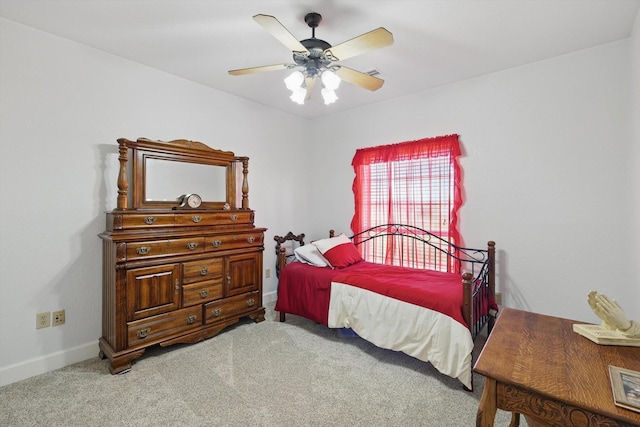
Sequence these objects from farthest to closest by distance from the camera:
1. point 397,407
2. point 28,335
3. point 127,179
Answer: point 127,179 < point 28,335 < point 397,407

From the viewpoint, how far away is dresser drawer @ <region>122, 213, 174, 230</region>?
2.29 m

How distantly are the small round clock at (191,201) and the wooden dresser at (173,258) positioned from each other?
0.01 metres

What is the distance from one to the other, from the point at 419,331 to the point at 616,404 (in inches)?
56.0

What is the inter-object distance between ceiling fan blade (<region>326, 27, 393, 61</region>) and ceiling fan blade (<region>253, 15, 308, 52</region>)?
0.20 metres

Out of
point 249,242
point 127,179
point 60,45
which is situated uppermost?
point 60,45

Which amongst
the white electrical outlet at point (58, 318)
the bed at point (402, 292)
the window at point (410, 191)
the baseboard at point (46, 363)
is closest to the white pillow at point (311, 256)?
the bed at point (402, 292)

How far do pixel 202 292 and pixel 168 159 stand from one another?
1.34 metres

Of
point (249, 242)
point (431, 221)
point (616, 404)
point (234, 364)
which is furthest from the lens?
point (431, 221)

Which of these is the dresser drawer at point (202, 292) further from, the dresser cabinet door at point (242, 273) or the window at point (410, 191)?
the window at point (410, 191)

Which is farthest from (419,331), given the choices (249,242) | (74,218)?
(74,218)

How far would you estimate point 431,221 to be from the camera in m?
3.27

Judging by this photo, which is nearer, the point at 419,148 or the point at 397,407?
the point at 397,407

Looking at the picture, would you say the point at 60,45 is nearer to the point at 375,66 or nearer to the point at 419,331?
the point at 375,66

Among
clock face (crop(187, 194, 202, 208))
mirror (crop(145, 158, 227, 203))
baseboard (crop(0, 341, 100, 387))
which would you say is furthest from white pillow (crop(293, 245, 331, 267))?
baseboard (crop(0, 341, 100, 387))
